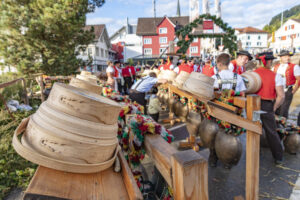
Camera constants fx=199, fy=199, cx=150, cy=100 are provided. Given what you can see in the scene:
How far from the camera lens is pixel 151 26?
43031 mm

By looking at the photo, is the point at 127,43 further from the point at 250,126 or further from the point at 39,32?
the point at 250,126

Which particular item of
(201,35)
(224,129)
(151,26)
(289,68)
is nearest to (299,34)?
(151,26)

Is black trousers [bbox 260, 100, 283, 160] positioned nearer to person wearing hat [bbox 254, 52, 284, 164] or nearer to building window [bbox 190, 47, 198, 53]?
person wearing hat [bbox 254, 52, 284, 164]

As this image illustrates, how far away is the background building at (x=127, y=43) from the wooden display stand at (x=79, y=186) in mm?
40312

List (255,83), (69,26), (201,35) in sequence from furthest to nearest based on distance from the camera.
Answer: (201,35)
(69,26)
(255,83)

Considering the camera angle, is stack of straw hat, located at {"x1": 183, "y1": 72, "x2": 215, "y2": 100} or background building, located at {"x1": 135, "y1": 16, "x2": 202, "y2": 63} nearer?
stack of straw hat, located at {"x1": 183, "y1": 72, "x2": 215, "y2": 100}

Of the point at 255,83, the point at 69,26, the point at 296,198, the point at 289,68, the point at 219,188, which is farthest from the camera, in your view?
the point at 69,26

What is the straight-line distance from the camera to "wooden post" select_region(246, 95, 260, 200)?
2.10 metres

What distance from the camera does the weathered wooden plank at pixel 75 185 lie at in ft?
2.72

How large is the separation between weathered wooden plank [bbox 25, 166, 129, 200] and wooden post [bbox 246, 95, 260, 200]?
1648mm

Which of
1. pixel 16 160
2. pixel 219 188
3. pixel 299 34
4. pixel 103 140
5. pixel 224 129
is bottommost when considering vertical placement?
pixel 219 188

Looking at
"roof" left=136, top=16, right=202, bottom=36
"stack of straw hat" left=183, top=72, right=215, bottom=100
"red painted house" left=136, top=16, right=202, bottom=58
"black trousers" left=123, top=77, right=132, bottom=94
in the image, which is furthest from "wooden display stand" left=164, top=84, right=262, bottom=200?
"roof" left=136, top=16, right=202, bottom=36

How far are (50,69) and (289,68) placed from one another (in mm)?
8847

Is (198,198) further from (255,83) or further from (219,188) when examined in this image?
(255,83)
